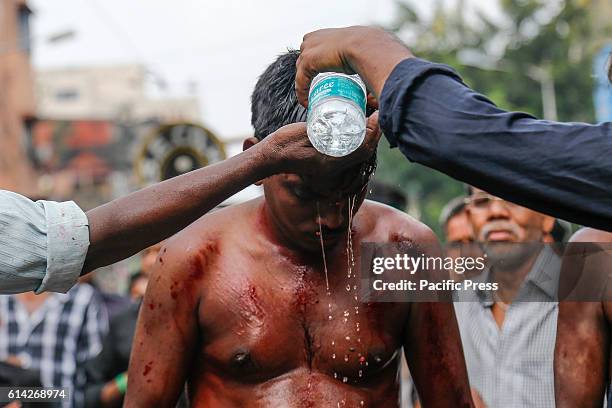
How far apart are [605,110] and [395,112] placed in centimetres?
954

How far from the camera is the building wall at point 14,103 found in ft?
96.2

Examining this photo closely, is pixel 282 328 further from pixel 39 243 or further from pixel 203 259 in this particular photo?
pixel 39 243

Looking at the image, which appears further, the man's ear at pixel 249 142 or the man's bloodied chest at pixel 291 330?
the man's ear at pixel 249 142

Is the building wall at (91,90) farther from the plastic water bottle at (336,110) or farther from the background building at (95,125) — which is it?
the plastic water bottle at (336,110)

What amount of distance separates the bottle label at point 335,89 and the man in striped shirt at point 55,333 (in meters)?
3.65

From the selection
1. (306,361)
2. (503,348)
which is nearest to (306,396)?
(306,361)

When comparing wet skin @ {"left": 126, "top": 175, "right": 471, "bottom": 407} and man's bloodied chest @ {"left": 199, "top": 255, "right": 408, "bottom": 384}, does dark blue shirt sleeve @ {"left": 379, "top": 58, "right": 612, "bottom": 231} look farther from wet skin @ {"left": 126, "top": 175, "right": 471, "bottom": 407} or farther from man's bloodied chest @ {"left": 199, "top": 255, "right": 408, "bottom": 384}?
man's bloodied chest @ {"left": 199, "top": 255, "right": 408, "bottom": 384}

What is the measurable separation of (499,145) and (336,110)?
513 mm

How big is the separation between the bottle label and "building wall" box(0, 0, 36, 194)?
88.5 ft

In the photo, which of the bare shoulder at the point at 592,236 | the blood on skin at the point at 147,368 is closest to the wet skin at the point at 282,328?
the blood on skin at the point at 147,368

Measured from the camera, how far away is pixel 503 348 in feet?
12.3

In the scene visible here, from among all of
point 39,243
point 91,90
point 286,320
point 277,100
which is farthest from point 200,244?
point 91,90

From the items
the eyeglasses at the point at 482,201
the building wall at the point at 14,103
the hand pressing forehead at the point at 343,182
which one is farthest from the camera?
the building wall at the point at 14,103

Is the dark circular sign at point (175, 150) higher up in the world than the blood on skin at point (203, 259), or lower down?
lower down
